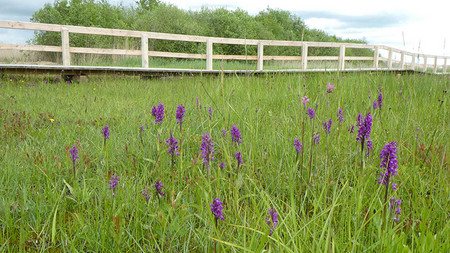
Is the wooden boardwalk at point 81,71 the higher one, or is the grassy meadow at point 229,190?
the wooden boardwalk at point 81,71

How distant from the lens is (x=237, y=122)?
259 cm

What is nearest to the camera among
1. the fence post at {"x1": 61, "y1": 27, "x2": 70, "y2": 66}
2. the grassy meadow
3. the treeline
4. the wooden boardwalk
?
the grassy meadow

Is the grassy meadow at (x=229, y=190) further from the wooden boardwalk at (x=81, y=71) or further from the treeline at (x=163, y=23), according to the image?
the treeline at (x=163, y=23)

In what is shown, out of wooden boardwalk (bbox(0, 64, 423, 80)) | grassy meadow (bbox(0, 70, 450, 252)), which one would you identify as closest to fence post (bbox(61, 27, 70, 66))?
wooden boardwalk (bbox(0, 64, 423, 80))

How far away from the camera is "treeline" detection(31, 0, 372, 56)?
819 inches

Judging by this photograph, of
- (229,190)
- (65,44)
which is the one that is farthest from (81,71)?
(229,190)

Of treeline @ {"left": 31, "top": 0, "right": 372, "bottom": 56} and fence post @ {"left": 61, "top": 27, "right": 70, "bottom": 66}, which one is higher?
treeline @ {"left": 31, "top": 0, "right": 372, "bottom": 56}

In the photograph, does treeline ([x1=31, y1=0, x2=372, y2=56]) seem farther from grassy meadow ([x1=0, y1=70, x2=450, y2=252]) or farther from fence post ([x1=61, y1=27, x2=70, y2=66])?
grassy meadow ([x1=0, y1=70, x2=450, y2=252])

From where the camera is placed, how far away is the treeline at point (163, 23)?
2081cm

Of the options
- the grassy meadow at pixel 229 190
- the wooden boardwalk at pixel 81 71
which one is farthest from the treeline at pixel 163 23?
the grassy meadow at pixel 229 190

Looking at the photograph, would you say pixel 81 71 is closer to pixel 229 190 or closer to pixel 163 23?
pixel 229 190

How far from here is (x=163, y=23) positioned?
21.3 metres

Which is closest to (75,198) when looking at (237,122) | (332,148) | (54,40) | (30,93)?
(237,122)

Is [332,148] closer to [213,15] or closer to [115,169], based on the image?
[115,169]
